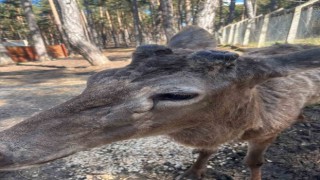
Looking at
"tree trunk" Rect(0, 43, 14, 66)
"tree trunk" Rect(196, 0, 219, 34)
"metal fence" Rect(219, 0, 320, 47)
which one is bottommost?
"tree trunk" Rect(0, 43, 14, 66)

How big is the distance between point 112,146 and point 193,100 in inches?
104

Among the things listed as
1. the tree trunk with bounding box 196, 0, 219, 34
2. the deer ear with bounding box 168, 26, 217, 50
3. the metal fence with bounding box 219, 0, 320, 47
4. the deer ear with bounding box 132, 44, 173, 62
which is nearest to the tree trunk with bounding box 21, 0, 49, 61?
the metal fence with bounding box 219, 0, 320, 47

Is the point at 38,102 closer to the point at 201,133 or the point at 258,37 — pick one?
the point at 201,133

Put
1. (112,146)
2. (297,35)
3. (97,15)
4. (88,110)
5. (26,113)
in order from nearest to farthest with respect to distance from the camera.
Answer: (88,110)
(112,146)
(26,113)
(297,35)
(97,15)

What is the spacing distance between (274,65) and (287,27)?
14.1 metres

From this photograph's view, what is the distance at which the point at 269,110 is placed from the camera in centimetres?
284

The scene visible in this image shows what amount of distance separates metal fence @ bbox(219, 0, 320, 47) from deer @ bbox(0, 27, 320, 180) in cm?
899

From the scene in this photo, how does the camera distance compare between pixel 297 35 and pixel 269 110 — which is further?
pixel 297 35

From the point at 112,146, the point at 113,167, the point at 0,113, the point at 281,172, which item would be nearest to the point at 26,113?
the point at 0,113

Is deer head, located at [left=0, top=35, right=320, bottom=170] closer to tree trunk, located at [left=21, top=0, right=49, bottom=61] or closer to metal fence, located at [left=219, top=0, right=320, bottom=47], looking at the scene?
metal fence, located at [left=219, top=0, right=320, bottom=47]

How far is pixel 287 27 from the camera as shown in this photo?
14.9m

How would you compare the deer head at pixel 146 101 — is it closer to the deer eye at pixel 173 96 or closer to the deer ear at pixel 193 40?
the deer eye at pixel 173 96

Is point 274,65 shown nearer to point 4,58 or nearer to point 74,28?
point 74,28

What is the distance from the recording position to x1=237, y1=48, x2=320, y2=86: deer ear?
7.17ft
